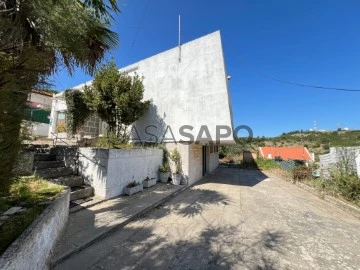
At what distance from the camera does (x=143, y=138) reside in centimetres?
1212

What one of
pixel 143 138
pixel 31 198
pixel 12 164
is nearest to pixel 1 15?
pixel 12 164

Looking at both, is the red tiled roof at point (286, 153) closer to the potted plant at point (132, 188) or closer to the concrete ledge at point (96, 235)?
the potted plant at point (132, 188)

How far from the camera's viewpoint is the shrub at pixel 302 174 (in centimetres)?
1382

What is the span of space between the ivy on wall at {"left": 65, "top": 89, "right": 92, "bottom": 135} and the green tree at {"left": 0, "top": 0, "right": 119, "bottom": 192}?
793cm

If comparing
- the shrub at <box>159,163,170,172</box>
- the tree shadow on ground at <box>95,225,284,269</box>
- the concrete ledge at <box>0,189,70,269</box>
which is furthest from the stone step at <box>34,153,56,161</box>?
the shrub at <box>159,163,170,172</box>

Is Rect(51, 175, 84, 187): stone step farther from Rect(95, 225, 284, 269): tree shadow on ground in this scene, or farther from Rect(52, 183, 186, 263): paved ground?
Rect(95, 225, 284, 269): tree shadow on ground

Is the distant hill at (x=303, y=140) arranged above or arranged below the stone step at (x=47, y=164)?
above

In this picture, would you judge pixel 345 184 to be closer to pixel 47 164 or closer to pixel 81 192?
pixel 81 192

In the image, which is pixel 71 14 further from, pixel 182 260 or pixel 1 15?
pixel 182 260

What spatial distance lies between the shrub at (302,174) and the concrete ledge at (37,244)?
48.9 feet

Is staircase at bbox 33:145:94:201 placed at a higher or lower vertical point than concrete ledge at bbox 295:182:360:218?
higher

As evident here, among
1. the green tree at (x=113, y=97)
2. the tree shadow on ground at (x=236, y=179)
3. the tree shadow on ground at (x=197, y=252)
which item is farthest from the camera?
the tree shadow on ground at (x=236, y=179)

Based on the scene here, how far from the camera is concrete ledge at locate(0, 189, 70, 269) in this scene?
1.98 metres

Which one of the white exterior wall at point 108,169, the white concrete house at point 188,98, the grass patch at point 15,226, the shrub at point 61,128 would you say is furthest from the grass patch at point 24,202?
the shrub at point 61,128
